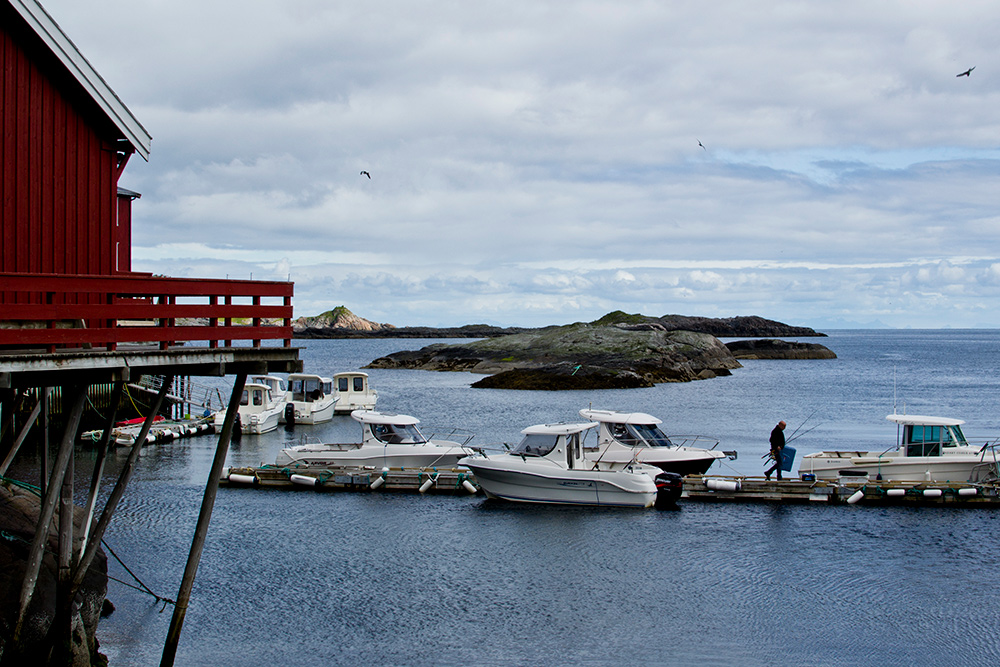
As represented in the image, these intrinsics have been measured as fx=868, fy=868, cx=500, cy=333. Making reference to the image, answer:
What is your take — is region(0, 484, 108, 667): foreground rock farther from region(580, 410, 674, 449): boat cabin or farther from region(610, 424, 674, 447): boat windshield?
region(610, 424, 674, 447): boat windshield

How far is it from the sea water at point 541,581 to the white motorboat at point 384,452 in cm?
254

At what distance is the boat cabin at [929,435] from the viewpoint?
27875mm

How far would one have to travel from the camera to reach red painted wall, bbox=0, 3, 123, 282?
40.5 feet

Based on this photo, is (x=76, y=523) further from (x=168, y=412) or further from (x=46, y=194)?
(x=168, y=412)

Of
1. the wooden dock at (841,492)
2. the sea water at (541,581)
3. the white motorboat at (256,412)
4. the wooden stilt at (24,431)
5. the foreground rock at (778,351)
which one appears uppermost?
the foreground rock at (778,351)

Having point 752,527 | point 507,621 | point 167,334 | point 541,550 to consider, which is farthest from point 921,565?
point 167,334

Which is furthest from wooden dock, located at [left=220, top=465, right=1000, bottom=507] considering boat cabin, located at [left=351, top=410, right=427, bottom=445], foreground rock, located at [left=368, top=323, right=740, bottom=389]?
foreground rock, located at [left=368, top=323, right=740, bottom=389]

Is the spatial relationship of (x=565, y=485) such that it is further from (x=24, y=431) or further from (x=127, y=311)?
(x=127, y=311)

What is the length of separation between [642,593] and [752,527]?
261 inches

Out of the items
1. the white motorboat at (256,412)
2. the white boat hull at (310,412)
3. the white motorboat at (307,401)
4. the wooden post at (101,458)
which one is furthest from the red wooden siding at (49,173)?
the white boat hull at (310,412)

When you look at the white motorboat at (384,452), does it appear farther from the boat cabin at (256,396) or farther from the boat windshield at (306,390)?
the boat windshield at (306,390)

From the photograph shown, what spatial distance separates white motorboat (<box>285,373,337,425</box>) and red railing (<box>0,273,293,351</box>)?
35.9 m

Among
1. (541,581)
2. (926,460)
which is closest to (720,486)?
(926,460)

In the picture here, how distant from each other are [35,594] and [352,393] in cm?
4218
